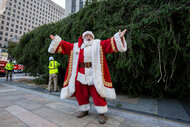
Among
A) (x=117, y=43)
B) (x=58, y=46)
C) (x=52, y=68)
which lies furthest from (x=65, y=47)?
(x=52, y=68)

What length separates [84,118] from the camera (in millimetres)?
2131

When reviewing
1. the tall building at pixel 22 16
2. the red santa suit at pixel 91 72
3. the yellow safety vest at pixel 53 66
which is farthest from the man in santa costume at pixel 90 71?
the tall building at pixel 22 16

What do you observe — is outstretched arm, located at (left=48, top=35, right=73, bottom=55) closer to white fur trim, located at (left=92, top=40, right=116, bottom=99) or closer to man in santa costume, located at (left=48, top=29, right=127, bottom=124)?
man in santa costume, located at (left=48, top=29, right=127, bottom=124)

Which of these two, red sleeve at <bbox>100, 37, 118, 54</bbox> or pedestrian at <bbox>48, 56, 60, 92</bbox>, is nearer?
red sleeve at <bbox>100, 37, 118, 54</bbox>

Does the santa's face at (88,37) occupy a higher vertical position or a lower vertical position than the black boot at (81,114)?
higher

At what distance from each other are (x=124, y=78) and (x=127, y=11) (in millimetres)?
2270

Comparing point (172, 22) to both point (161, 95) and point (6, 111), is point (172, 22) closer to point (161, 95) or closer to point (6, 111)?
point (161, 95)

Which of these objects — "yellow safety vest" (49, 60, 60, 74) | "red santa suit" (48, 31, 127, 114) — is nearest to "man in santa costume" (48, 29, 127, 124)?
"red santa suit" (48, 31, 127, 114)

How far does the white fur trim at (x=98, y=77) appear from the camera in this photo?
196cm

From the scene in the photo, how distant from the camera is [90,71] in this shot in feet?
6.76

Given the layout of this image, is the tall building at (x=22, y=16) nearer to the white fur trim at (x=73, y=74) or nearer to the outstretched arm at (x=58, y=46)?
the outstretched arm at (x=58, y=46)

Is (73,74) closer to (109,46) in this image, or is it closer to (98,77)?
(98,77)

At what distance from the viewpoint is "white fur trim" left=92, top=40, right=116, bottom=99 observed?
1965 mm

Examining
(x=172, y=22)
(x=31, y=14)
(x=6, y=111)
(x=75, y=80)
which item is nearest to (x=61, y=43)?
(x=75, y=80)
